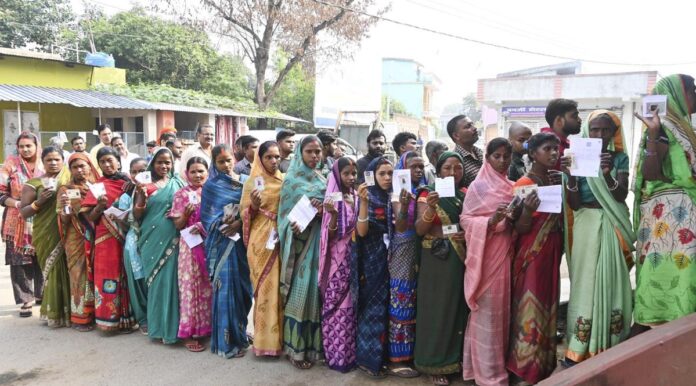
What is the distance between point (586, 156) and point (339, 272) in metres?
1.81

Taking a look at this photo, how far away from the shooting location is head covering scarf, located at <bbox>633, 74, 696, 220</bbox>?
2986 mm

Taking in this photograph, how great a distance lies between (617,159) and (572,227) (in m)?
0.51

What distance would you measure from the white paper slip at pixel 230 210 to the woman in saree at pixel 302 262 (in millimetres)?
415

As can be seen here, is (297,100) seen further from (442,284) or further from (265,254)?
(442,284)

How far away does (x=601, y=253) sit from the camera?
311 centimetres

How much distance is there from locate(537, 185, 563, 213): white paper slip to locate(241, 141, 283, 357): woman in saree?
6.41ft

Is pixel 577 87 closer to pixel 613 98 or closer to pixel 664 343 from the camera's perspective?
pixel 613 98

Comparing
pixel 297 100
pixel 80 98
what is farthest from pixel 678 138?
pixel 297 100

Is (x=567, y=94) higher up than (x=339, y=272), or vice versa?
(x=567, y=94)

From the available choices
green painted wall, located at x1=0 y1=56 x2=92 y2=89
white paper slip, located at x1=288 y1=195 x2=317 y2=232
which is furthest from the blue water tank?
white paper slip, located at x1=288 y1=195 x2=317 y2=232

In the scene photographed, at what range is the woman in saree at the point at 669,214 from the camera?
2961 mm

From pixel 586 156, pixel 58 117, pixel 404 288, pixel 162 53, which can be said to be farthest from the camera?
pixel 162 53

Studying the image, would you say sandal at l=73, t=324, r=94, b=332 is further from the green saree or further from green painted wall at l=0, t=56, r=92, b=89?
green painted wall at l=0, t=56, r=92, b=89

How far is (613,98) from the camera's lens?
19.8m
